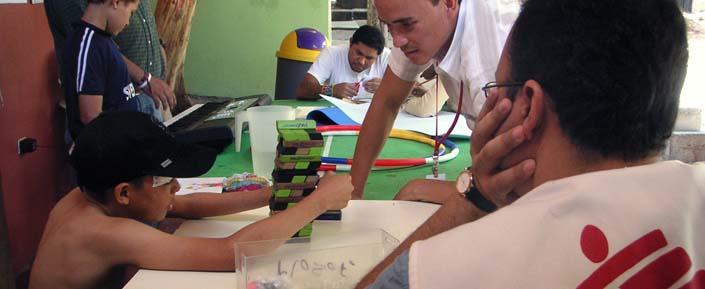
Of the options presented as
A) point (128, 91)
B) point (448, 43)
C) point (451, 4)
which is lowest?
point (128, 91)

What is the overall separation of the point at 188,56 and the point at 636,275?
8.07 meters

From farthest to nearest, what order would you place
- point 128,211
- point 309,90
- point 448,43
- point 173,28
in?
point 173,28
point 309,90
point 448,43
point 128,211

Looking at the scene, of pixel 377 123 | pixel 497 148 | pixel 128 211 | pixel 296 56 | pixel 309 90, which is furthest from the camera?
pixel 296 56

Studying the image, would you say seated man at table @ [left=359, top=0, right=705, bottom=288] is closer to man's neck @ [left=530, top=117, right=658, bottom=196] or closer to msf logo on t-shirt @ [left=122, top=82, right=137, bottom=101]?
man's neck @ [left=530, top=117, right=658, bottom=196]

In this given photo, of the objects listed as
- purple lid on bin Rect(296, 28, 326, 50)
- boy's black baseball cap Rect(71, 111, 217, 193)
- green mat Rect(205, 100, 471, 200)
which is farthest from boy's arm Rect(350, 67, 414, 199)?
purple lid on bin Rect(296, 28, 326, 50)

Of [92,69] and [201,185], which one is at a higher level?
[92,69]

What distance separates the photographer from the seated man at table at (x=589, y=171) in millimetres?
720

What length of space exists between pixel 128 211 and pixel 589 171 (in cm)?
123

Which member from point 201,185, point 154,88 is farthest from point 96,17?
point 201,185

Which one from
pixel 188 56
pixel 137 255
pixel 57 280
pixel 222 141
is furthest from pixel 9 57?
pixel 188 56

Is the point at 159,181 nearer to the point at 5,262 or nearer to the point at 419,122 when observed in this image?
the point at 419,122

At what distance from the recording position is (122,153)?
1.60 meters

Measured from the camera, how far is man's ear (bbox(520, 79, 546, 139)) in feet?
2.73

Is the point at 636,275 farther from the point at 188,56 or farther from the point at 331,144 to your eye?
the point at 188,56
